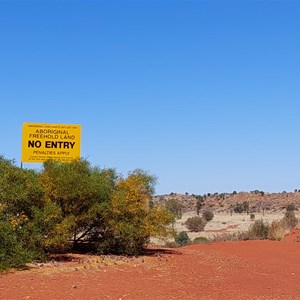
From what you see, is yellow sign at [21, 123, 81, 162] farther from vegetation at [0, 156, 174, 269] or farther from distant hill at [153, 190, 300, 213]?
distant hill at [153, 190, 300, 213]

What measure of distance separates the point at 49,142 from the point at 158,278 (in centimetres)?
1268

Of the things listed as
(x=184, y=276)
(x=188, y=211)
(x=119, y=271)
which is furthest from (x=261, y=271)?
(x=188, y=211)

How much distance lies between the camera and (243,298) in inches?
553

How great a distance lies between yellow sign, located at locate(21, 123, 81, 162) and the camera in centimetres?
2670

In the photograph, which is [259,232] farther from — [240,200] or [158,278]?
[240,200]

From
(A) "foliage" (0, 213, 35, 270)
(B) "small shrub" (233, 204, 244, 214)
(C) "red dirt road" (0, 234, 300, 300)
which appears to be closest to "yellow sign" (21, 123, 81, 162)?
(C) "red dirt road" (0, 234, 300, 300)

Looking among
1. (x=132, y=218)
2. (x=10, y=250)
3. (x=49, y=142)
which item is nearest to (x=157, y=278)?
(x=10, y=250)

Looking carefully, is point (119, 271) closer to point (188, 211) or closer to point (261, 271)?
point (261, 271)

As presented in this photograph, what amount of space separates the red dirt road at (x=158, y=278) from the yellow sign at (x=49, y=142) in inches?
296

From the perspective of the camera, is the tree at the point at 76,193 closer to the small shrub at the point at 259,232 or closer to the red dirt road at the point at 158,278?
the red dirt road at the point at 158,278

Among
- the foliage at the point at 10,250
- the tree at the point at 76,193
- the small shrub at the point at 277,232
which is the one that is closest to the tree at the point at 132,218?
the tree at the point at 76,193

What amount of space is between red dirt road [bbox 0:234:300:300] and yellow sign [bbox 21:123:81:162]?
7519mm

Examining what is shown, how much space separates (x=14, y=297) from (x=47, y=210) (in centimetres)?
603

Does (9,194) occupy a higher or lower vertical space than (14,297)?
higher
